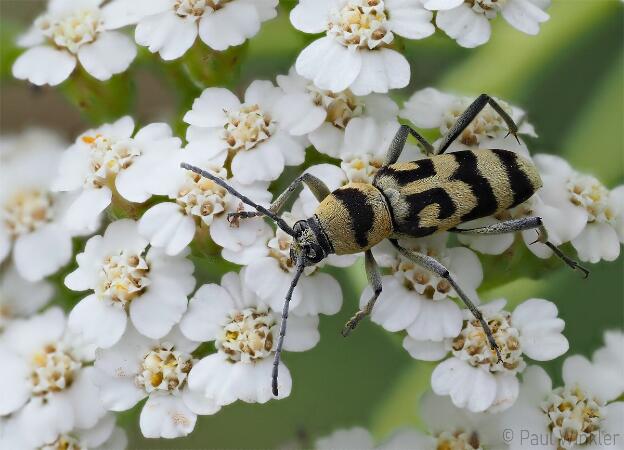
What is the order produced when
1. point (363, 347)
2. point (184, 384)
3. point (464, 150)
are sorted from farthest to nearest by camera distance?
point (363, 347)
point (464, 150)
point (184, 384)

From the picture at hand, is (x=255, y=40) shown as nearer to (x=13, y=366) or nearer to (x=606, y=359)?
(x=13, y=366)

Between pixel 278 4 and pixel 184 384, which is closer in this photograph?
pixel 184 384

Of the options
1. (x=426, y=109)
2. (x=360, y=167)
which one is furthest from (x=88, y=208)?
(x=426, y=109)

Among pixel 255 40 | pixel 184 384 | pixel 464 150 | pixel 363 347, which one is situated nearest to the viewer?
pixel 184 384

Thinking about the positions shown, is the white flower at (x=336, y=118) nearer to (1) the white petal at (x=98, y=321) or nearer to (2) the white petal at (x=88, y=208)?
(2) the white petal at (x=88, y=208)

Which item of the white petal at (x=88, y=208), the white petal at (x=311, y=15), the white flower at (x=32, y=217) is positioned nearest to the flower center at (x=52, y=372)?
the white flower at (x=32, y=217)

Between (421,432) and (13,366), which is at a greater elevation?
(421,432)

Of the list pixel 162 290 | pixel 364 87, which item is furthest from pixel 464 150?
pixel 162 290
